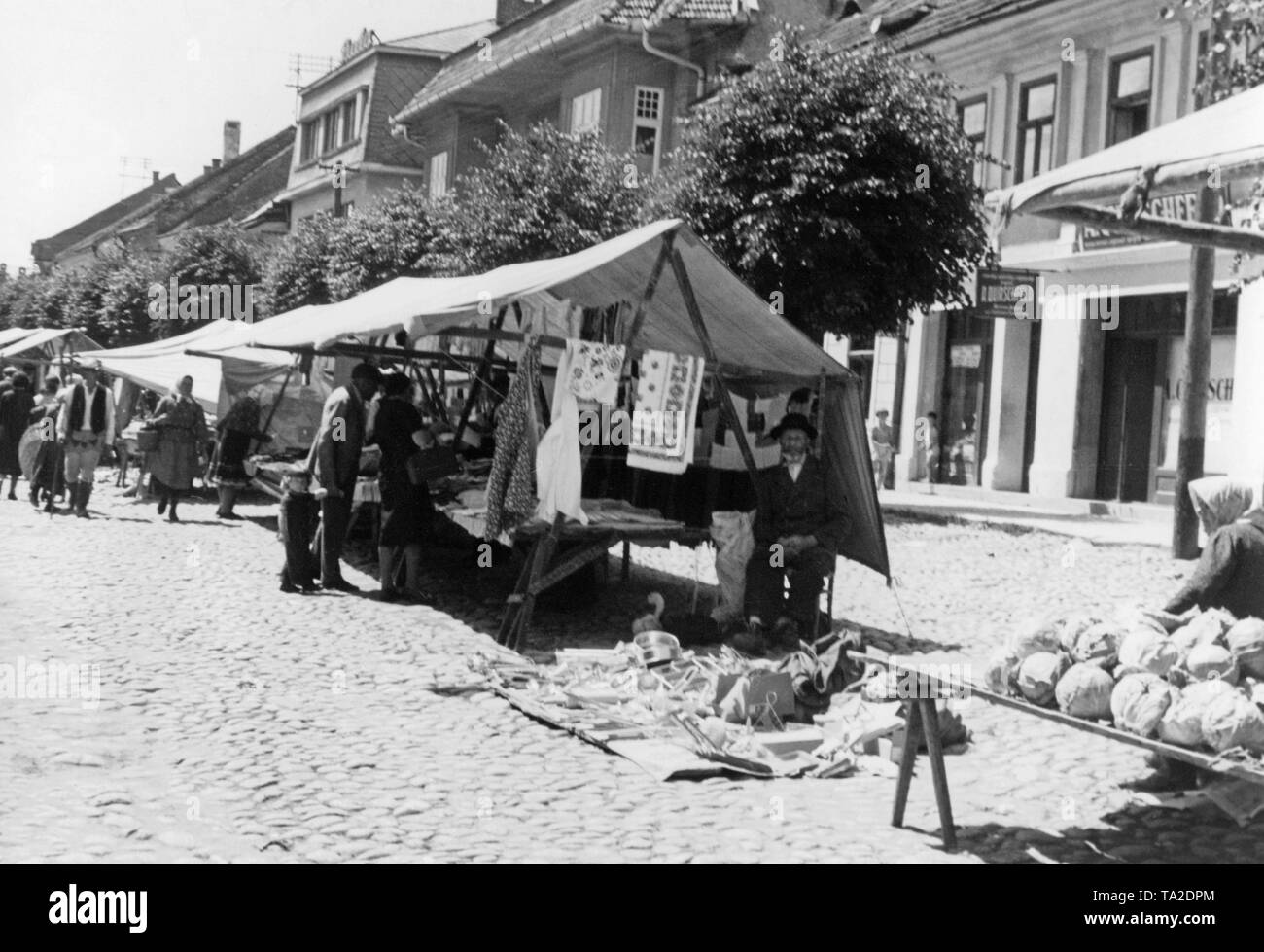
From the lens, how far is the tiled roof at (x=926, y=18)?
1038 inches

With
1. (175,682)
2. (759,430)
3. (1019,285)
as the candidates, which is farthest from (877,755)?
(1019,285)

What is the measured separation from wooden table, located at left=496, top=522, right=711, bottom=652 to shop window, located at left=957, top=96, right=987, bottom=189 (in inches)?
732

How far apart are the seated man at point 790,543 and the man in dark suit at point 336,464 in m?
3.64

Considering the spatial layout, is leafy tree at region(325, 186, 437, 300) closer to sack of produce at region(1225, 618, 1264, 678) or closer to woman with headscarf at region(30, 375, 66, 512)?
woman with headscarf at region(30, 375, 66, 512)

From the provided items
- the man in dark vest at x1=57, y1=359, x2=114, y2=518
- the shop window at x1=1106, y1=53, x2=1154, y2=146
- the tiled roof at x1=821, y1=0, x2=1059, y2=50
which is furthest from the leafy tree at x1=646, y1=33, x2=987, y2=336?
the man in dark vest at x1=57, y1=359, x2=114, y2=518

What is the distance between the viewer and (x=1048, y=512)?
2375 cm

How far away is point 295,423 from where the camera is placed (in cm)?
2166

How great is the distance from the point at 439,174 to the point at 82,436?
2366cm

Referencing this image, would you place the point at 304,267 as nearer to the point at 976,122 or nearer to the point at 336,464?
the point at 976,122

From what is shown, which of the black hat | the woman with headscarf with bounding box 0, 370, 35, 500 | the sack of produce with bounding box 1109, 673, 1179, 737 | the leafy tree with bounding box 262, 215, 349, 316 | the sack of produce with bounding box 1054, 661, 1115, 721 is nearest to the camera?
the sack of produce with bounding box 1109, 673, 1179, 737

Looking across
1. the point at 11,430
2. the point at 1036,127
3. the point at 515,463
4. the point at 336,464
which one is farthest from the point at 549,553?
the point at 1036,127

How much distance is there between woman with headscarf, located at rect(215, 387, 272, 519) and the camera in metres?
19.8
